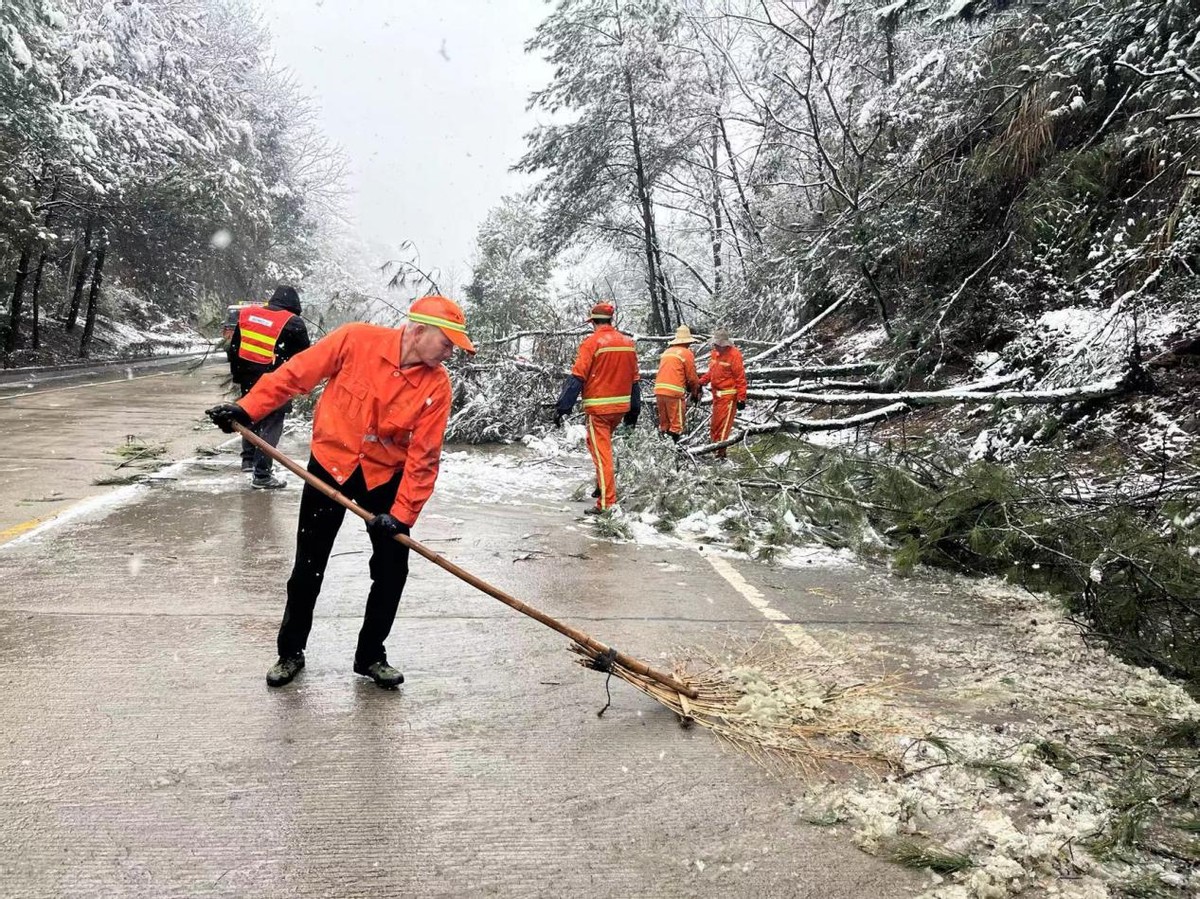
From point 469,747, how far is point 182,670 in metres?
1.36

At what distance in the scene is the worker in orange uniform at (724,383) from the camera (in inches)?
359

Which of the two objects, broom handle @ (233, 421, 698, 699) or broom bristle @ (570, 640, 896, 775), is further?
broom handle @ (233, 421, 698, 699)

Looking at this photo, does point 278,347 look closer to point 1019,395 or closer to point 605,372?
point 605,372

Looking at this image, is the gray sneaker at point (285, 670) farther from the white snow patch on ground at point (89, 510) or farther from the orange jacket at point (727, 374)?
the orange jacket at point (727, 374)

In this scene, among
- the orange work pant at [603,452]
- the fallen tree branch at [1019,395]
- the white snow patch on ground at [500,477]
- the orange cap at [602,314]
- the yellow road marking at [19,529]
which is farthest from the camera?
the white snow patch on ground at [500,477]

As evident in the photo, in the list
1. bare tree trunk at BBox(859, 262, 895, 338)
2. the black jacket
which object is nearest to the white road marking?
the black jacket

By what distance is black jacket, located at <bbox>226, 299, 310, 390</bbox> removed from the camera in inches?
288

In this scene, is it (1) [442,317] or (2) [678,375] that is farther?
(2) [678,375]

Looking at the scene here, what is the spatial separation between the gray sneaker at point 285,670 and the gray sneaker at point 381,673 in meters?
0.23

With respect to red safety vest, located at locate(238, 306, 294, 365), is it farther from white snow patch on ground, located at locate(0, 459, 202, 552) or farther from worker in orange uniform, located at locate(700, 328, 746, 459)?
worker in orange uniform, located at locate(700, 328, 746, 459)

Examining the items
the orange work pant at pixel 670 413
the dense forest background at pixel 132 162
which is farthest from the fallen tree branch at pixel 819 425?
the dense forest background at pixel 132 162

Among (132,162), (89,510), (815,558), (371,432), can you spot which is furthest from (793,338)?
(132,162)

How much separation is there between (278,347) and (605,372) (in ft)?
9.52

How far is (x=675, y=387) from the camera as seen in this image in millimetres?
8914
